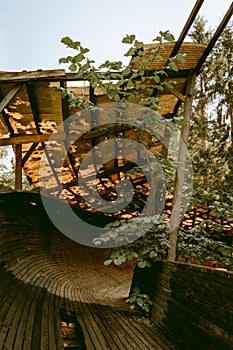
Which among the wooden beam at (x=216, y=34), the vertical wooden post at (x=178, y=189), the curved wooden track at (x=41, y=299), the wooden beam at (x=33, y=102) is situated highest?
the wooden beam at (x=216, y=34)

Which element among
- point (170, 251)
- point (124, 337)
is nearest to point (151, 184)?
point (170, 251)

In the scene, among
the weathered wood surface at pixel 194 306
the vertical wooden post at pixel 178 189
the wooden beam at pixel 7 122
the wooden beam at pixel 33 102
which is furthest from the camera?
the wooden beam at pixel 7 122

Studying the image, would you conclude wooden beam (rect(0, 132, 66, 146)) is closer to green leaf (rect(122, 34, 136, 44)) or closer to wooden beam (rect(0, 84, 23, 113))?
wooden beam (rect(0, 84, 23, 113))

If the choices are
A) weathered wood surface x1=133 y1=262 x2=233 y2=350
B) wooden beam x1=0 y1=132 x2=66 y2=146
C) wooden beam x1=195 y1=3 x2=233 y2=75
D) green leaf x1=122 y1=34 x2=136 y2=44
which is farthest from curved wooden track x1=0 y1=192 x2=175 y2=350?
wooden beam x1=195 y1=3 x2=233 y2=75

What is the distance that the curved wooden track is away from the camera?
2801 millimetres

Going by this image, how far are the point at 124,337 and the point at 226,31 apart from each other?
35.4 feet

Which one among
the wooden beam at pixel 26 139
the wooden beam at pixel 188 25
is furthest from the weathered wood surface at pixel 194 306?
the wooden beam at pixel 26 139

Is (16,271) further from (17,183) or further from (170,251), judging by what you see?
(17,183)

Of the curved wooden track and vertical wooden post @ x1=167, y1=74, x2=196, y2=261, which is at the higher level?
vertical wooden post @ x1=167, y1=74, x2=196, y2=261

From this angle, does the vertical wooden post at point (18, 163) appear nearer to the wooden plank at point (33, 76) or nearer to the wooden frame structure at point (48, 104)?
the wooden frame structure at point (48, 104)

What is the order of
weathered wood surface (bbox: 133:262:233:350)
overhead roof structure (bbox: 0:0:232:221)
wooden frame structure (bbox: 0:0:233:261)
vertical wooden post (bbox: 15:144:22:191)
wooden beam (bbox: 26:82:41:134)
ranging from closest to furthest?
weathered wood surface (bbox: 133:262:233:350) → wooden frame structure (bbox: 0:0:233:261) → overhead roof structure (bbox: 0:0:232:221) → wooden beam (bbox: 26:82:41:134) → vertical wooden post (bbox: 15:144:22:191)

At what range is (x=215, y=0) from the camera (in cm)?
363

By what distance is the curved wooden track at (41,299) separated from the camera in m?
2.80

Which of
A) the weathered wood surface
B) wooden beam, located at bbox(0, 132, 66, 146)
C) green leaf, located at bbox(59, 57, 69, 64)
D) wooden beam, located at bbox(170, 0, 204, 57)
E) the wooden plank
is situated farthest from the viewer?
wooden beam, located at bbox(0, 132, 66, 146)
